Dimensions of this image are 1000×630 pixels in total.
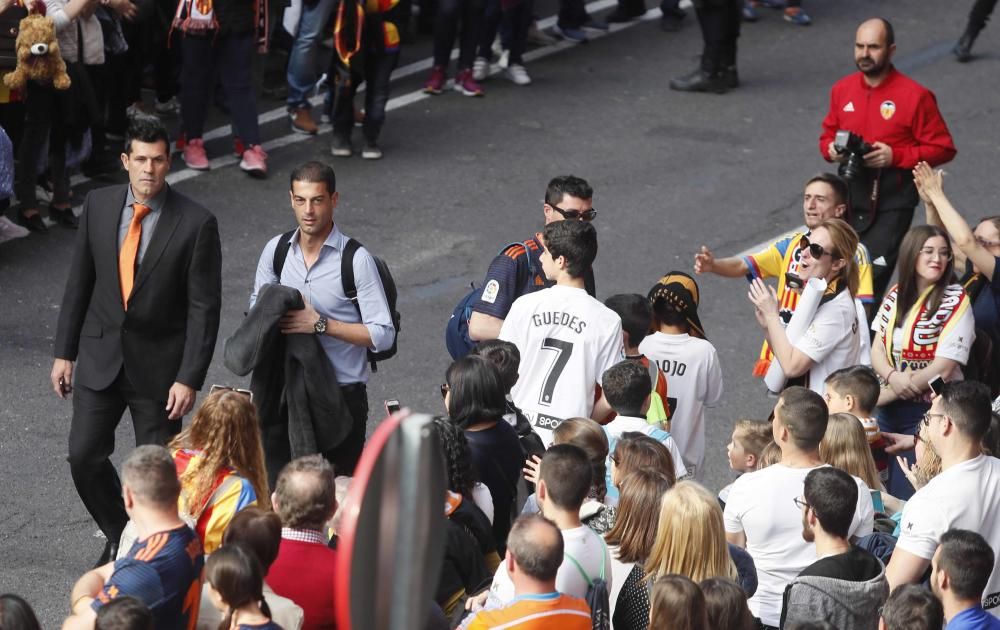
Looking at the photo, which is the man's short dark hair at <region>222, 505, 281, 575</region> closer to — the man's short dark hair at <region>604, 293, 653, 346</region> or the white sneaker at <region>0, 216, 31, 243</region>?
the man's short dark hair at <region>604, 293, 653, 346</region>

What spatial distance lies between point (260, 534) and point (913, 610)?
2185 millimetres

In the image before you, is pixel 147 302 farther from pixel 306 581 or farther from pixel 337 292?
pixel 306 581

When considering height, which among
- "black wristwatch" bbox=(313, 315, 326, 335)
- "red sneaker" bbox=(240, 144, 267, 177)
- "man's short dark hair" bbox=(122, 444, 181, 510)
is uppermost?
"man's short dark hair" bbox=(122, 444, 181, 510)

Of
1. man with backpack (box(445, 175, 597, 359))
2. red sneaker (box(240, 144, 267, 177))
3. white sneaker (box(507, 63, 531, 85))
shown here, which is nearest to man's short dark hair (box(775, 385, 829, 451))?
man with backpack (box(445, 175, 597, 359))

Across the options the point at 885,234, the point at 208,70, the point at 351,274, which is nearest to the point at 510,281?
the point at 351,274

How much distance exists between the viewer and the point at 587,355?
6852 mm

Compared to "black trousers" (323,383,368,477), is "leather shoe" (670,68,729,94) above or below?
below

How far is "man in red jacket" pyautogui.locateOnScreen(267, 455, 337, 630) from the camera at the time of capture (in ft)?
16.7

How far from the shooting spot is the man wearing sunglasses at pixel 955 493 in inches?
232

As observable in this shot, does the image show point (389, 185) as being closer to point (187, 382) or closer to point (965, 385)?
point (187, 382)

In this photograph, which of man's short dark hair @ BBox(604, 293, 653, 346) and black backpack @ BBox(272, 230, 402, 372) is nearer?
black backpack @ BBox(272, 230, 402, 372)

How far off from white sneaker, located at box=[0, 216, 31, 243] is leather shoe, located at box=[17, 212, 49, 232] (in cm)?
7

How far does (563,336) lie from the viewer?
6.89m

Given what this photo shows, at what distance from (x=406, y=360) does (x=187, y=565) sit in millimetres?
4806
